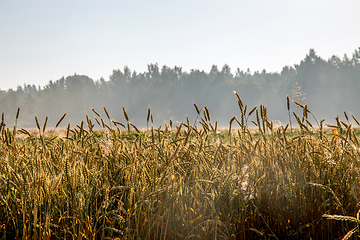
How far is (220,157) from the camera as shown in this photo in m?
2.03

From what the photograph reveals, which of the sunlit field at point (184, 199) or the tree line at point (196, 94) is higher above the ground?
the tree line at point (196, 94)

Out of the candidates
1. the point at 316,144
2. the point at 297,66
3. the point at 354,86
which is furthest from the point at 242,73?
the point at 316,144

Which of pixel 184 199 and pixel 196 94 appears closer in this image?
pixel 184 199

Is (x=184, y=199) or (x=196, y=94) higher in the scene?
(x=196, y=94)

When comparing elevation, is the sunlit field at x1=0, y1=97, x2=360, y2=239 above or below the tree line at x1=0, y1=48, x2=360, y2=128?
below

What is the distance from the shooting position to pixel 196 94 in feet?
207

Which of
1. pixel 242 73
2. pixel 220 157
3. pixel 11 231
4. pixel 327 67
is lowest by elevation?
pixel 11 231

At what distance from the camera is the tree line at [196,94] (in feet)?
178

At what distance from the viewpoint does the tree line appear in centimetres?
5425

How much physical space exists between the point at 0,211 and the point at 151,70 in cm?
7527

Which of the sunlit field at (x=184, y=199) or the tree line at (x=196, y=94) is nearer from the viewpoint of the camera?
the sunlit field at (x=184, y=199)

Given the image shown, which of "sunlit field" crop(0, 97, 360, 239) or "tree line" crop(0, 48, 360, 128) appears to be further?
"tree line" crop(0, 48, 360, 128)

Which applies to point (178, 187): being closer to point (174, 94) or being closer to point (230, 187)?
point (230, 187)

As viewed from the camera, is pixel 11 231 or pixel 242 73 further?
pixel 242 73
